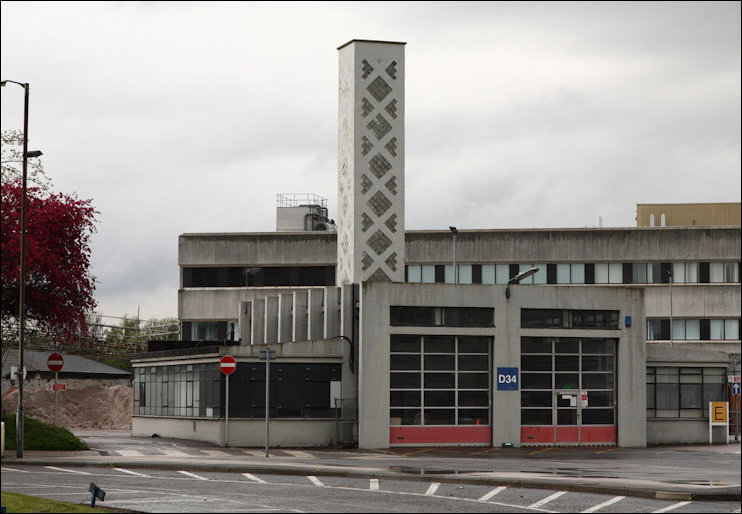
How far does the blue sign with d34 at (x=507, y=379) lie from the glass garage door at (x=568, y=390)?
637mm

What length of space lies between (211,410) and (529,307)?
1293cm

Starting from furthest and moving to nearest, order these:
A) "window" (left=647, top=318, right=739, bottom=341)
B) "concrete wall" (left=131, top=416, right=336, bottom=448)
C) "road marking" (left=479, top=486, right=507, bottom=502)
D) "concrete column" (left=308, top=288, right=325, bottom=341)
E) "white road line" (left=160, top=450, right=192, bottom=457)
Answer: "window" (left=647, top=318, right=739, bottom=341), "concrete column" (left=308, top=288, right=325, bottom=341), "concrete wall" (left=131, top=416, right=336, bottom=448), "white road line" (left=160, top=450, right=192, bottom=457), "road marking" (left=479, top=486, right=507, bottom=502)

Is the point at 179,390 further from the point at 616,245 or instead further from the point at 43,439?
the point at 616,245

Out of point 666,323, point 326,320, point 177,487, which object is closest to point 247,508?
point 177,487

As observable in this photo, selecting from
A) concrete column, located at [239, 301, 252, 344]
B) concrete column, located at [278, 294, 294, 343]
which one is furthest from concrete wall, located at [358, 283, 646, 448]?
concrete column, located at [239, 301, 252, 344]

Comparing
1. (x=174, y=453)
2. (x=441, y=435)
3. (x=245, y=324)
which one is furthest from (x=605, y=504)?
(x=245, y=324)

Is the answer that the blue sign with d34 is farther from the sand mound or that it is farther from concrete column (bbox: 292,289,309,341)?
the sand mound

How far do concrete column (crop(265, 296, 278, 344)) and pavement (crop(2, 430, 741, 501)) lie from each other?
8.01 metres

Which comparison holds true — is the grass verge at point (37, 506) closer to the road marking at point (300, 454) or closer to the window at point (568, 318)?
the road marking at point (300, 454)

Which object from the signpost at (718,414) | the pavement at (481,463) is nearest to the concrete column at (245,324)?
the pavement at (481,463)

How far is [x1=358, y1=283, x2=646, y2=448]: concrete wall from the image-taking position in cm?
4359

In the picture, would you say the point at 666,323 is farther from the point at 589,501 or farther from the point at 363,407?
the point at 589,501

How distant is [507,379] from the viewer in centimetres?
4512

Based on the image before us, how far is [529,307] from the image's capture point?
4578cm
